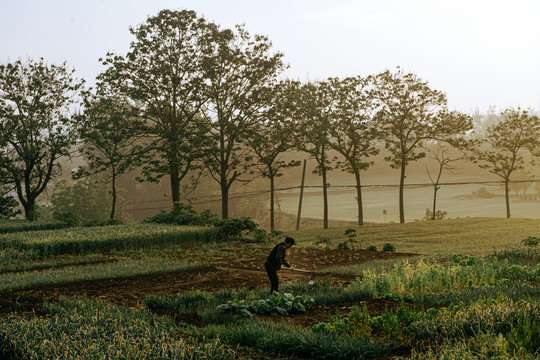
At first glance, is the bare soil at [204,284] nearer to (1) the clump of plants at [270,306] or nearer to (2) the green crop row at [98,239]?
(1) the clump of plants at [270,306]

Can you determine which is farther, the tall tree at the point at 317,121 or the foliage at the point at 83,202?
the foliage at the point at 83,202

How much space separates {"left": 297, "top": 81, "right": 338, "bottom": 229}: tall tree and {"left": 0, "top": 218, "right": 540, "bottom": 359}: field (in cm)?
1998

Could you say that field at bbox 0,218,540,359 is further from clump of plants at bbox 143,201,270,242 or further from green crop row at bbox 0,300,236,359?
clump of plants at bbox 143,201,270,242

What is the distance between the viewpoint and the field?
22.4 ft

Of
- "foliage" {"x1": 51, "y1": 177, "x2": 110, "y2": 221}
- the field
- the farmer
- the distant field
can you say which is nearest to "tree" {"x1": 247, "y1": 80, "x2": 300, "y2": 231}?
the field

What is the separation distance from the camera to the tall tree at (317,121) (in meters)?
39.1

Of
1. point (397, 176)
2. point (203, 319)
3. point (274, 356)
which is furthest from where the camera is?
point (397, 176)

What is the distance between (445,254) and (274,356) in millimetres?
12951

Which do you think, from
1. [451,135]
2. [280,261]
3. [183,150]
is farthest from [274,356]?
[451,135]

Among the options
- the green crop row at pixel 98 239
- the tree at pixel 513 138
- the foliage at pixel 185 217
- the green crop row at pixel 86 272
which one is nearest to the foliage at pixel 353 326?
the green crop row at pixel 86 272

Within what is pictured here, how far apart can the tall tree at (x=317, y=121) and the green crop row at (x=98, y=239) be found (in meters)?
17.1

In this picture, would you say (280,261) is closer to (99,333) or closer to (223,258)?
(99,333)

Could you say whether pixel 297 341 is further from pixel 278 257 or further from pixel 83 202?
pixel 83 202

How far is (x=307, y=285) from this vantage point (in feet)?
37.6
